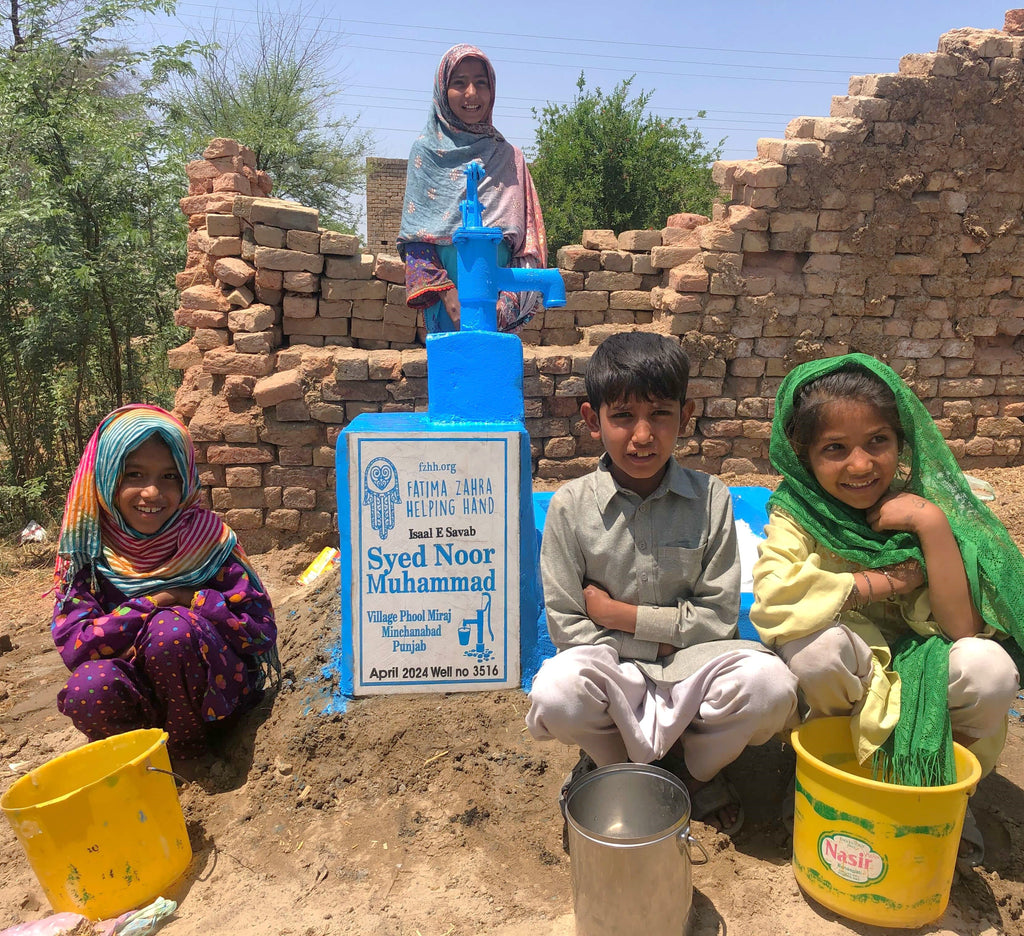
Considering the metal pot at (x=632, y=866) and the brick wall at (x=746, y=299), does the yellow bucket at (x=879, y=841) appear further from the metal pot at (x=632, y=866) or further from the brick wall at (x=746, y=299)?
the brick wall at (x=746, y=299)

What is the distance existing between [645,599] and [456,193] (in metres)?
2.61

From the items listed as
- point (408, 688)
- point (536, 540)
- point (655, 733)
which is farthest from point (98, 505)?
point (655, 733)

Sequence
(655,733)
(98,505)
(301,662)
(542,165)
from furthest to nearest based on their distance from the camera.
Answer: (542,165), (301,662), (98,505), (655,733)

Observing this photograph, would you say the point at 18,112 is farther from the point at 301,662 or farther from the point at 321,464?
the point at 301,662

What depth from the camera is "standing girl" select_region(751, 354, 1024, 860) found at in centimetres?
177

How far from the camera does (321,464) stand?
16.4ft

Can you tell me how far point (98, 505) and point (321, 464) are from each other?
2.65 meters

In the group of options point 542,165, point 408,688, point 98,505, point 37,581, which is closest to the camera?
point 98,505

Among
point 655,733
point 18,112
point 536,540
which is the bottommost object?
point 655,733

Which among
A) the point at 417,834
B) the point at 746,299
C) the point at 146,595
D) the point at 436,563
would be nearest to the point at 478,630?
the point at 436,563

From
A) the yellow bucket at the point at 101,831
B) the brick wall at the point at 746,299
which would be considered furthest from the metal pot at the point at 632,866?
the brick wall at the point at 746,299

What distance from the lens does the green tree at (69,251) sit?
5340mm

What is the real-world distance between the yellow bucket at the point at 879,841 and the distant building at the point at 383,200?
1913 cm

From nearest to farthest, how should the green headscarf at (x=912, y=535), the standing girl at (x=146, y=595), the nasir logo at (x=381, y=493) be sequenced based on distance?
the green headscarf at (x=912, y=535) < the standing girl at (x=146, y=595) < the nasir logo at (x=381, y=493)
